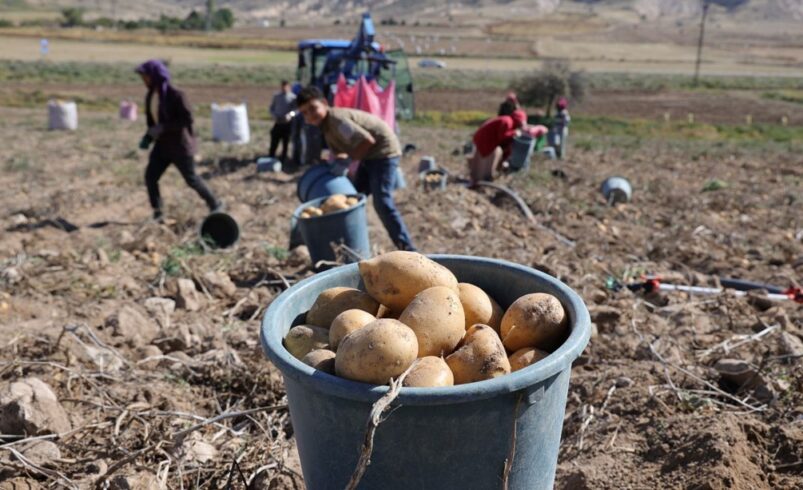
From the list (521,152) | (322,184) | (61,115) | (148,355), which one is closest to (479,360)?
(148,355)

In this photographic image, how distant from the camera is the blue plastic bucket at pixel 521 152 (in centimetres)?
924

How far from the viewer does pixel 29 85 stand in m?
26.2

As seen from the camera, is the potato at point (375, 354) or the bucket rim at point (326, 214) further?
the bucket rim at point (326, 214)

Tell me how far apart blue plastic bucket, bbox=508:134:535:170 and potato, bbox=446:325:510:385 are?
767 centimetres

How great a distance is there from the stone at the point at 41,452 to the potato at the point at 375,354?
1.57 m

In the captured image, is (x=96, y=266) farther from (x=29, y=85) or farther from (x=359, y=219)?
(x=29, y=85)

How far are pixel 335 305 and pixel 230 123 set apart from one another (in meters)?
11.4

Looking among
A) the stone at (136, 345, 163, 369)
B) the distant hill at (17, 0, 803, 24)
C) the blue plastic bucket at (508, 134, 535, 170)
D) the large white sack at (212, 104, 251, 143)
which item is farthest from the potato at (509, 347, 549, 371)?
the distant hill at (17, 0, 803, 24)

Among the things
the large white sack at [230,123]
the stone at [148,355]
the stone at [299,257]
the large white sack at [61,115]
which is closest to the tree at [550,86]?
the large white sack at [230,123]

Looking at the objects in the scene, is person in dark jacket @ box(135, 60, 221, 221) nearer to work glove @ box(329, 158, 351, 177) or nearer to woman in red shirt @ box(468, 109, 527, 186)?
work glove @ box(329, 158, 351, 177)

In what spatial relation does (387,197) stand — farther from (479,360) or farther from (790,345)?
(479,360)

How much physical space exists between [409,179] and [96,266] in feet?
16.4

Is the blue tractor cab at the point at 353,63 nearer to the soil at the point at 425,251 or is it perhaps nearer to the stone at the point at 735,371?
the soil at the point at 425,251

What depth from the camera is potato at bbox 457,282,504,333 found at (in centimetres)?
209
